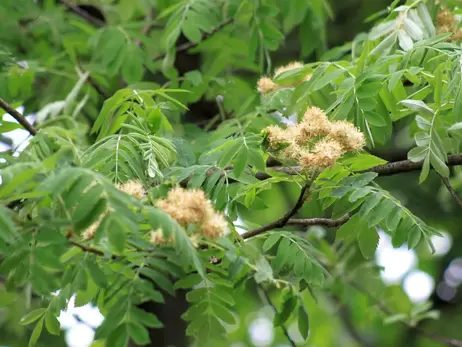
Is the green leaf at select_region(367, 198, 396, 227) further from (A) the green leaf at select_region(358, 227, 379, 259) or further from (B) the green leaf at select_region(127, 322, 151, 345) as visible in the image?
(B) the green leaf at select_region(127, 322, 151, 345)

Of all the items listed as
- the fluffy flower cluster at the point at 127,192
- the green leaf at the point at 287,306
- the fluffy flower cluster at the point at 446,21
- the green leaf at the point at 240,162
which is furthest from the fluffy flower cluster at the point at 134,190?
the fluffy flower cluster at the point at 446,21

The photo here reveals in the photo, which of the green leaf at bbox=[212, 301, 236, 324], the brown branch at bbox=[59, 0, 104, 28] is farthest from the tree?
the brown branch at bbox=[59, 0, 104, 28]

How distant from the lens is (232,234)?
7.29ft

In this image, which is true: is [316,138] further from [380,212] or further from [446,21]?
[446,21]

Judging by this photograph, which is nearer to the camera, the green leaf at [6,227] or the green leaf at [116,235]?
the green leaf at [116,235]

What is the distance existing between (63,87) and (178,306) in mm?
1580

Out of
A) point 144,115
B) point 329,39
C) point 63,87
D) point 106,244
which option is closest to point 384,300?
point 329,39

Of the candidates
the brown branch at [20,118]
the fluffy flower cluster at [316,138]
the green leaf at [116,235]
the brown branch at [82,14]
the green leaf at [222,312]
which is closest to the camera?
the green leaf at [116,235]

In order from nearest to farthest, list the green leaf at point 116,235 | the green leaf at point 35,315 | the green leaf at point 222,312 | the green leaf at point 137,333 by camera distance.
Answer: the green leaf at point 116,235 → the green leaf at point 137,333 → the green leaf at point 222,312 → the green leaf at point 35,315

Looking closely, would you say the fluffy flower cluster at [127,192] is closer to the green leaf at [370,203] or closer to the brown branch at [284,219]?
the brown branch at [284,219]

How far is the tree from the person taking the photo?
192cm

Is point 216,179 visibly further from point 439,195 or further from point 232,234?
point 439,195

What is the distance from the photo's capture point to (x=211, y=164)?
2.60 meters

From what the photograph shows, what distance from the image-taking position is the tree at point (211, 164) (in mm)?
1917
